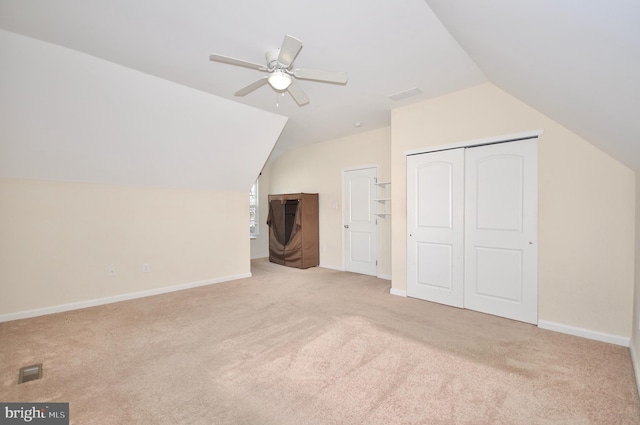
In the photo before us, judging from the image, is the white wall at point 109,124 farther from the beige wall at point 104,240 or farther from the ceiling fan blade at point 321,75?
the ceiling fan blade at point 321,75

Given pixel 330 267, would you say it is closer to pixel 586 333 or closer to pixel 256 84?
pixel 586 333

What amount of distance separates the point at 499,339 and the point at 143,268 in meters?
4.76

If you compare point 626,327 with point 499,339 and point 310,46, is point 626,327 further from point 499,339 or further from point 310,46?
point 310,46

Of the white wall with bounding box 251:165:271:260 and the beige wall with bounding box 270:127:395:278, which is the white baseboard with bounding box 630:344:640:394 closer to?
the beige wall with bounding box 270:127:395:278

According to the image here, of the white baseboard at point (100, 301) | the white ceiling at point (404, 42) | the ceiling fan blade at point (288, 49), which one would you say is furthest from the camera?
the white baseboard at point (100, 301)

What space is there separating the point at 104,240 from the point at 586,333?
5896 mm

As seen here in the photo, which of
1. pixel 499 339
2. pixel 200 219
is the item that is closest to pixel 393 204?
pixel 499 339

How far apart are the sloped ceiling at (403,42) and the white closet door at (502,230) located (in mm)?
657

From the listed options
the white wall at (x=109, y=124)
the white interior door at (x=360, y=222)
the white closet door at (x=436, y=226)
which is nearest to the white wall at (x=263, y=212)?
the white interior door at (x=360, y=222)

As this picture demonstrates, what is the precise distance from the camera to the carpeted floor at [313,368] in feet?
6.02

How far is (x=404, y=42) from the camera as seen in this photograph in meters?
2.58

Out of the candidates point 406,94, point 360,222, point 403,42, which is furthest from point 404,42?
point 360,222

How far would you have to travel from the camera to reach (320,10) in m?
2.16

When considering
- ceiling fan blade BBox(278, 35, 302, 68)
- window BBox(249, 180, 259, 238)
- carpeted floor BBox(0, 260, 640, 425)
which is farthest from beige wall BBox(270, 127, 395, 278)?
ceiling fan blade BBox(278, 35, 302, 68)
